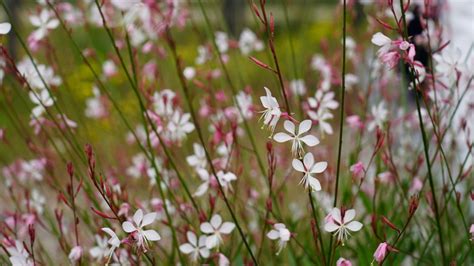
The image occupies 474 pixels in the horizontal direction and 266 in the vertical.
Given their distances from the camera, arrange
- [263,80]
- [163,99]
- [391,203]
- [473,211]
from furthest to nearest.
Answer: [263,80]
[473,211]
[391,203]
[163,99]

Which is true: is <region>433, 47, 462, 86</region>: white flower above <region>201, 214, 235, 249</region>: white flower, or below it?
above

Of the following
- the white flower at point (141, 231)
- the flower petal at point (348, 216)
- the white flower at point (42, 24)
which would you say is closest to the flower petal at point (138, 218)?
the white flower at point (141, 231)

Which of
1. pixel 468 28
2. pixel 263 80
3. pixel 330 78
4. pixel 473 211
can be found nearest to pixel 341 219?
pixel 330 78

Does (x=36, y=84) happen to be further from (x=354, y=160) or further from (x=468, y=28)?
(x=468, y=28)

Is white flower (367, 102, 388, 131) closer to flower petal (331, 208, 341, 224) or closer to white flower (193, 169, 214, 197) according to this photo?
white flower (193, 169, 214, 197)

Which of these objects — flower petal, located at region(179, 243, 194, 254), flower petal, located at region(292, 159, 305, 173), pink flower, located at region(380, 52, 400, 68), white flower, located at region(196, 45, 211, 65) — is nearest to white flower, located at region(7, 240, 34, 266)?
flower petal, located at region(179, 243, 194, 254)

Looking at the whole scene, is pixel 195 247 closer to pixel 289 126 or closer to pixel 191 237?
pixel 191 237

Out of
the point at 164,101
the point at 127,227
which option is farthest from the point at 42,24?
the point at 127,227

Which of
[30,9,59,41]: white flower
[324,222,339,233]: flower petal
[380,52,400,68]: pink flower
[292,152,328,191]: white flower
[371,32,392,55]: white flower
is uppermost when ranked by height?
[30,9,59,41]: white flower

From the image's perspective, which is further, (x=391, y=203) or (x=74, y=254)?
(x=391, y=203)
